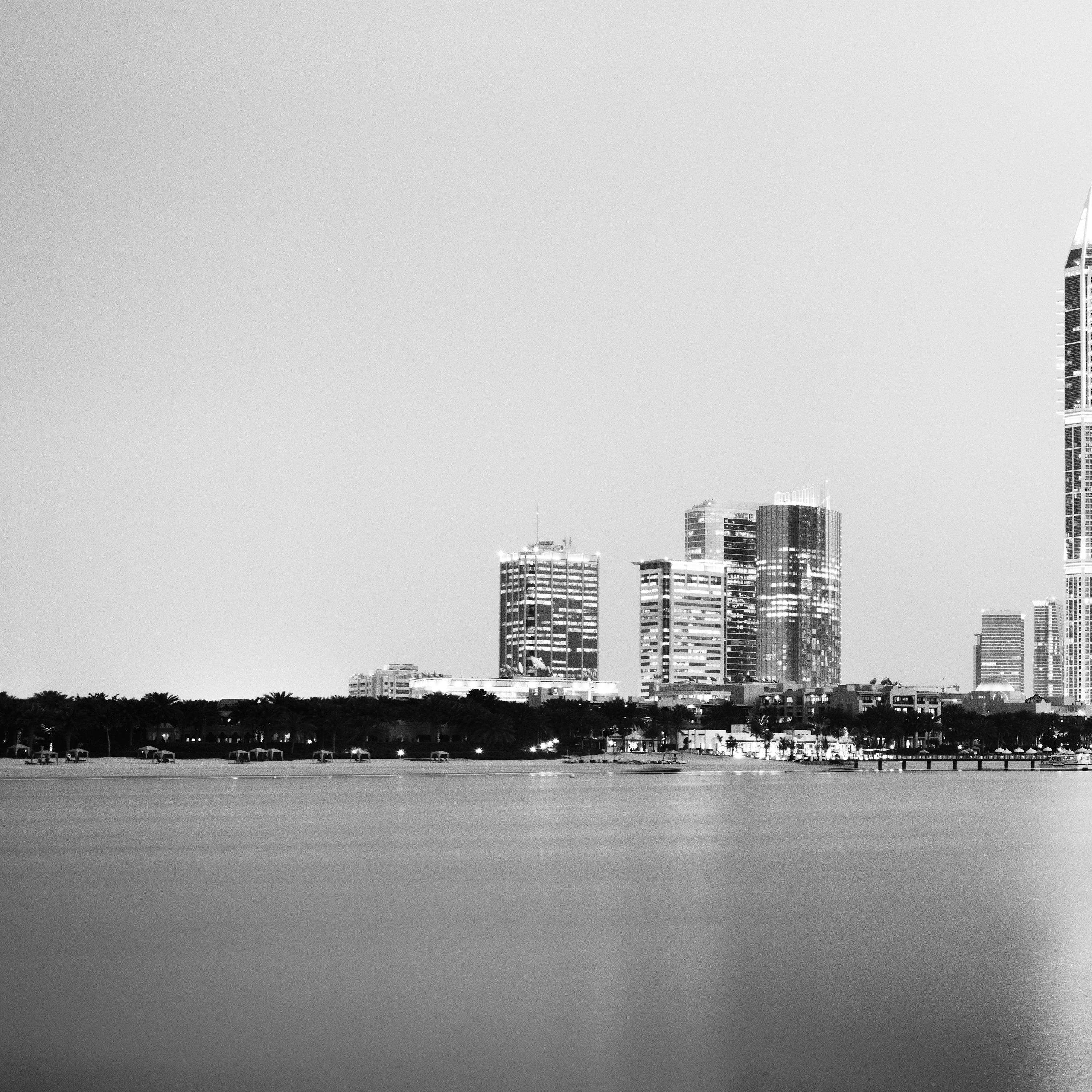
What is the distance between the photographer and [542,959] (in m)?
36.0

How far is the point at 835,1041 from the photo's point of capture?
2622 cm

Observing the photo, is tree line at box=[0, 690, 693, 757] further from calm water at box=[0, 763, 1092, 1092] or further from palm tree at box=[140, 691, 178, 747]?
calm water at box=[0, 763, 1092, 1092]

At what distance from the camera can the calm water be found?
80.5 ft

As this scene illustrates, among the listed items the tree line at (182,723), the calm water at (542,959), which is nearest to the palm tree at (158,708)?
the tree line at (182,723)

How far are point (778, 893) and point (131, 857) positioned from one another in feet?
85.3

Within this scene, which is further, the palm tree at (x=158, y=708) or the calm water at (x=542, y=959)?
the palm tree at (x=158, y=708)

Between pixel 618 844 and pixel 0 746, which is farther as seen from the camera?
pixel 0 746

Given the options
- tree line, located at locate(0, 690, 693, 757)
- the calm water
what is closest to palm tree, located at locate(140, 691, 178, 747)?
tree line, located at locate(0, 690, 693, 757)

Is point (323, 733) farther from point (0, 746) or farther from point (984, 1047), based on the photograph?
point (984, 1047)

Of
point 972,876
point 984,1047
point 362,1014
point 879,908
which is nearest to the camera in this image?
point 984,1047

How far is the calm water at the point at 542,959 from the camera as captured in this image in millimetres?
24531

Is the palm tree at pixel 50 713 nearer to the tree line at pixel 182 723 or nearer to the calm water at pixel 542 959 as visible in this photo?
the tree line at pixel 182 723

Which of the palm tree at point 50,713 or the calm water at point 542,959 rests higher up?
the palm tree at point 50,713

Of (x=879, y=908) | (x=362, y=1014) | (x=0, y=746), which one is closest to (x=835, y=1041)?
(x=362, y=1014)
